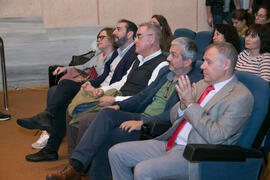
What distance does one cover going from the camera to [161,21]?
485 cm

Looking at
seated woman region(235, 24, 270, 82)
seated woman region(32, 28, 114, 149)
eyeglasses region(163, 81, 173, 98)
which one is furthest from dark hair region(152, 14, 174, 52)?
eyeglasses region(163, 81, 173, 98)

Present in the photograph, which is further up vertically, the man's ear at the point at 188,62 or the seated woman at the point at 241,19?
the seated woman at the point at 241,19

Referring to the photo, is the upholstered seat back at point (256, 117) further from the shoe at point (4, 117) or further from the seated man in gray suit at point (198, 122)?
the shoe at point (4, 117)

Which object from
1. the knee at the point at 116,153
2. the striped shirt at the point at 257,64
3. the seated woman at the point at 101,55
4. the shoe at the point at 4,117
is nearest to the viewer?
the knee at the point at 116,153

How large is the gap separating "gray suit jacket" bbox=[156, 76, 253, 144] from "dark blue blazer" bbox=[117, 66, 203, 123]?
0.51 meters

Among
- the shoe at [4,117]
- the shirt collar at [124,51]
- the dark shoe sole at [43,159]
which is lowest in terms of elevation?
the dark shoe sole at [43,159]

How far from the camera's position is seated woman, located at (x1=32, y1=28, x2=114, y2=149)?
3.94 meters

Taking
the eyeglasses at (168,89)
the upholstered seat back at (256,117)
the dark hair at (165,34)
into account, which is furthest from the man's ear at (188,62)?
the dark hair at (165,34)

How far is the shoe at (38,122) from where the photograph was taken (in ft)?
11.5

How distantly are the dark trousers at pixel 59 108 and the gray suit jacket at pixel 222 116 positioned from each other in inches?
→ 64.8

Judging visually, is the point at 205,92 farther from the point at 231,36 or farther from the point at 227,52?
the point at 231,36

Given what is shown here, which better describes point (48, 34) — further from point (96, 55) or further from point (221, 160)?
point (221, 160)

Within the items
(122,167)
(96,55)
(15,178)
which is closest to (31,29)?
(96,55)

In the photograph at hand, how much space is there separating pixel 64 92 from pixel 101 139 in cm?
106
